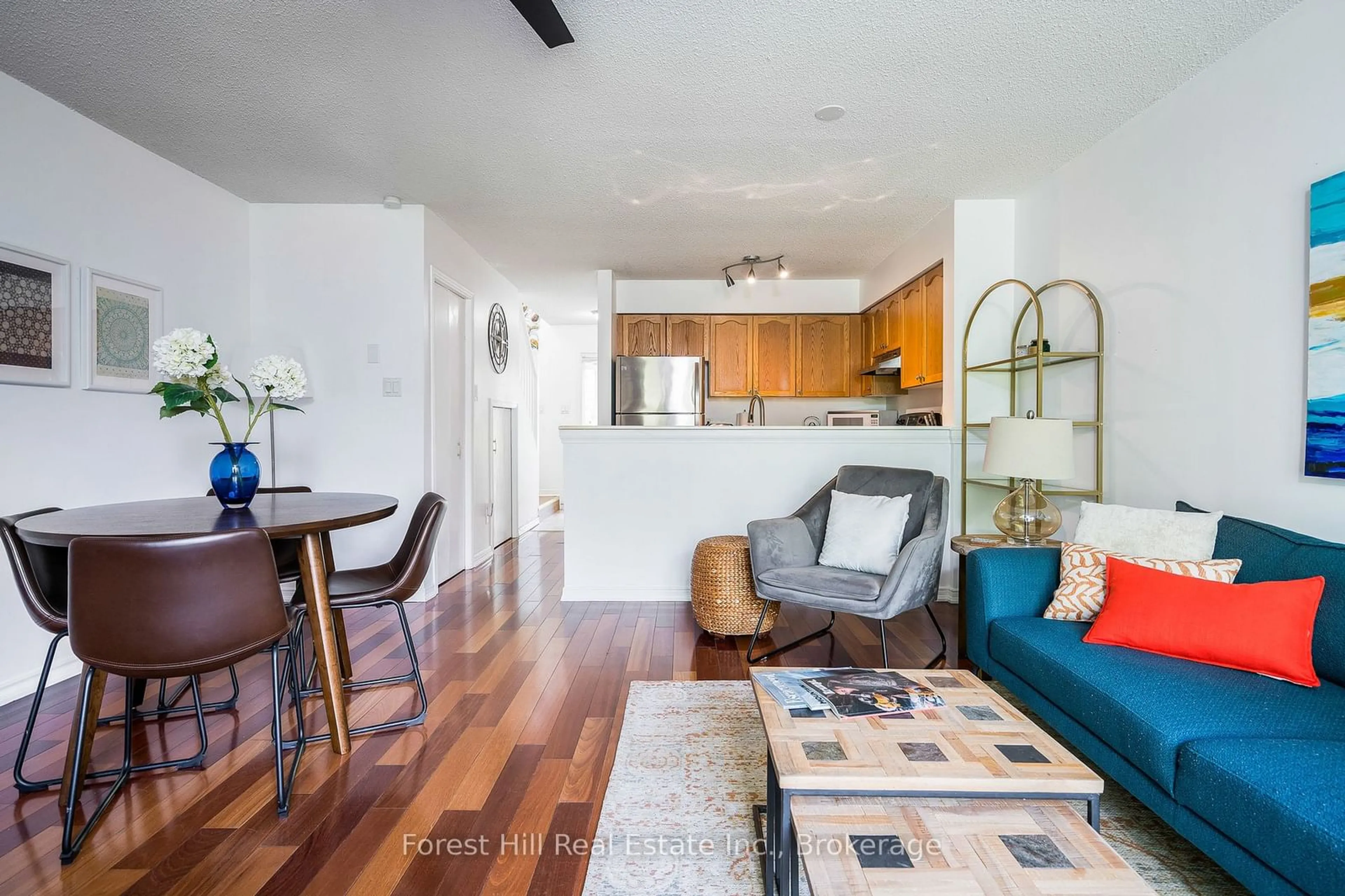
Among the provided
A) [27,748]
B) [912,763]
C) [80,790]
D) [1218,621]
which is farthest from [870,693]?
[27,748]

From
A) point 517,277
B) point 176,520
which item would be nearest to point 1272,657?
point 176,520

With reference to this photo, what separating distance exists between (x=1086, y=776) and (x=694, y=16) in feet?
7.86

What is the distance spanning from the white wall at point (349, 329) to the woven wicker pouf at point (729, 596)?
6.32 feet

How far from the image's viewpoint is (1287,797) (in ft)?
3.69

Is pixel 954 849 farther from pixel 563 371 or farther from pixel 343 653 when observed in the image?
pixel 563 371

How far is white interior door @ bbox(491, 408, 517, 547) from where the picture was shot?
18.1ft

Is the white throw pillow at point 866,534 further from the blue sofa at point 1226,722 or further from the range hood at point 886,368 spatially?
the range hood at point 886,368

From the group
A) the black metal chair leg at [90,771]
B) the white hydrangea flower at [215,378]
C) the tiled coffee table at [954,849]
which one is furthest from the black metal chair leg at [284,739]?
the tiled coffee table at [954,849]

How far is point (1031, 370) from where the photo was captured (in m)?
3.69

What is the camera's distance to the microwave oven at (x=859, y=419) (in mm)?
5336

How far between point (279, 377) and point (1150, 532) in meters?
3.27

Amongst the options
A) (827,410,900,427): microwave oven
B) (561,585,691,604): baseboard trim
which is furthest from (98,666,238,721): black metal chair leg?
(827,410,900,427): microwave oven

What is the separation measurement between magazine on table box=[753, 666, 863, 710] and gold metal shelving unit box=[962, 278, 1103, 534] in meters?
1.98

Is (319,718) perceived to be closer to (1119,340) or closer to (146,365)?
(146,365)
